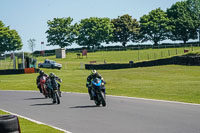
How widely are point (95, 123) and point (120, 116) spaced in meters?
1.65

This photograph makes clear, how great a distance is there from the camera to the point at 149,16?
393 ft

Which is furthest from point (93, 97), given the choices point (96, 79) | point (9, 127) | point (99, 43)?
point (99, 43)

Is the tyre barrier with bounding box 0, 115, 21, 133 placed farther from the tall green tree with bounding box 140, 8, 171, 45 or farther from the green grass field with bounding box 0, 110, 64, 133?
the tall green tree with bounding box 140, 8, 171, 45

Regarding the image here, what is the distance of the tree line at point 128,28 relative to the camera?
112 meters

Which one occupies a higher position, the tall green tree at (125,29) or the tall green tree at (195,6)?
the tall green tree at (195,6)

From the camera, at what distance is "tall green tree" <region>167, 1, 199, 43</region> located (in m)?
109

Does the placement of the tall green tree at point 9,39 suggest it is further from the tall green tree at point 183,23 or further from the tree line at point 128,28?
the tall green tree at point 183,23

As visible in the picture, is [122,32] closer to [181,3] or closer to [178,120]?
[181,3]

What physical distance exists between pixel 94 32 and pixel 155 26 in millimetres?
16718

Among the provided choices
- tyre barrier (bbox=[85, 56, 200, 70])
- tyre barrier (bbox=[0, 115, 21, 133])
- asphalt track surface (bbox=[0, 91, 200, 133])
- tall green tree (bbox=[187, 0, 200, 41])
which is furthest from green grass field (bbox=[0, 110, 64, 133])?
tall green tree (bbox=[187, 0, 200, 41])

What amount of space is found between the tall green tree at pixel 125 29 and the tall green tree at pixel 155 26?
2.12 m

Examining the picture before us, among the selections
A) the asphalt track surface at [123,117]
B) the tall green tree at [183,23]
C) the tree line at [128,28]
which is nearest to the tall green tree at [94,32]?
the tree line at [128,28]

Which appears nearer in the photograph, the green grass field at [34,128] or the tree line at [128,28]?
the green grass field at [34,128]

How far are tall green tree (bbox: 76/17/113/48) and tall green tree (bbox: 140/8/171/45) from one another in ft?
28.7
